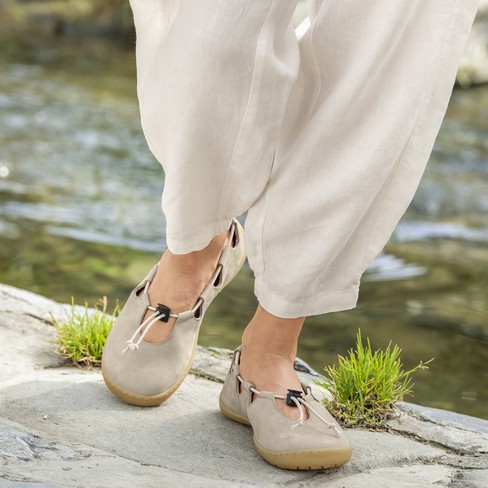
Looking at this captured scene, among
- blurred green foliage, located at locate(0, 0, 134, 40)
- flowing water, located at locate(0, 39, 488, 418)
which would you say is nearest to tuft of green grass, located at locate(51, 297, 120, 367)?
flowing water, located at locate(0, 39, 488, 418)

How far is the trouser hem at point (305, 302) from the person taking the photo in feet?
5.18

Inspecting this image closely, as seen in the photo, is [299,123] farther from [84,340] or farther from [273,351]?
[84,340]

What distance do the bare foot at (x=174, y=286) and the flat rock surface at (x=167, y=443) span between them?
0.16 meters

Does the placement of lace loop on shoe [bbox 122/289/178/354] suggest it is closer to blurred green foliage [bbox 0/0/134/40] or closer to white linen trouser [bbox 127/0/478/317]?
white linen trouser [bbox 127/0/478/317]

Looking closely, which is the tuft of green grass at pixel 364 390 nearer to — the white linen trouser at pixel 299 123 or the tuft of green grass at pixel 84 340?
the white linen trouser at pixel 299 123

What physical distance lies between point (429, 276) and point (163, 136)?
2337 millimetres

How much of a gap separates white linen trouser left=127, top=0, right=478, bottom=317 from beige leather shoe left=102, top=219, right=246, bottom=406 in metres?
0.21

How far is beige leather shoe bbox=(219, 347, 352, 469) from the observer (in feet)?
5.14

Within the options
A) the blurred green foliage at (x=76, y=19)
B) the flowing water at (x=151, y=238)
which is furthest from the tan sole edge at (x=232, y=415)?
the blurred green foliage at (x=76, y=19)

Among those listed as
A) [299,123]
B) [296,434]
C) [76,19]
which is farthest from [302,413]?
[76,19]

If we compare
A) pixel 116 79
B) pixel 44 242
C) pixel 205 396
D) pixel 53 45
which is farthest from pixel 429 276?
pixel 53 45

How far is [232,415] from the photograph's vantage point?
1.74 meters

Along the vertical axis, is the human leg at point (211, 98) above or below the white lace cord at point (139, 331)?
above

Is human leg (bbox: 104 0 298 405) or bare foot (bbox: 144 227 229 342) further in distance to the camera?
bare foot (bbox: 144 227 229 342)
